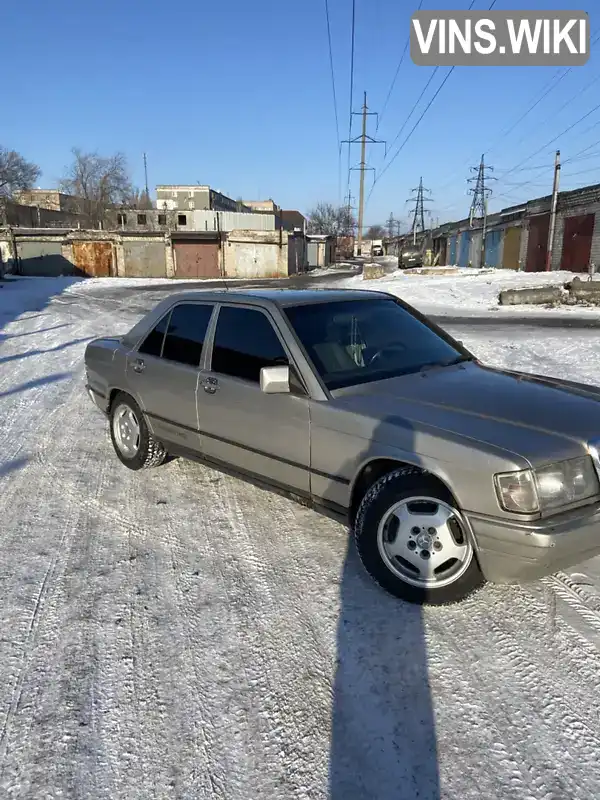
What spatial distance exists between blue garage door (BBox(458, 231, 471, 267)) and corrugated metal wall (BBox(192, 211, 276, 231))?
22.2 metres

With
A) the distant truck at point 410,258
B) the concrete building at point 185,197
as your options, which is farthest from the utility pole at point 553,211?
the concrete building at point 185,197

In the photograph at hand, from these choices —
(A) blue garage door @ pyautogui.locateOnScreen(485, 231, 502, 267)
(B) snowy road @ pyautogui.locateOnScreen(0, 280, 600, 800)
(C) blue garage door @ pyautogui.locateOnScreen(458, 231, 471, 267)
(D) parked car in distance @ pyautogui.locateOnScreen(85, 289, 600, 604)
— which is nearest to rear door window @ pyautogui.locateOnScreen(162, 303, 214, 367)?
(D) parked car in distance @ pyautogui.locateOnScreen(85, 289, 600, 604)

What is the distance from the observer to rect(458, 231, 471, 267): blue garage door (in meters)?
50.8

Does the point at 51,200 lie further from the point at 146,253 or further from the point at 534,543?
the point at 534,543

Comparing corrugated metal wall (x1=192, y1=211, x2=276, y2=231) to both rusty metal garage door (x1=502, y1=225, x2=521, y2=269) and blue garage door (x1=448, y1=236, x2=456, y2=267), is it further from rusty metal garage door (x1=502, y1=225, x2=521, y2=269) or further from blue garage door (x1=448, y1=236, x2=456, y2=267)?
rusty metal garage door (x1=502, y1=225, x2=521, y2=269)

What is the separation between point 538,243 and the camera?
35719mm

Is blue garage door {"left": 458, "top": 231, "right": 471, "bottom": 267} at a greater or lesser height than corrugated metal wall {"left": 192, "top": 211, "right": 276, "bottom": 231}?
lesser

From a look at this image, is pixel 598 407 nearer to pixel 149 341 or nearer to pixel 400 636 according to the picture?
pixel 400 636

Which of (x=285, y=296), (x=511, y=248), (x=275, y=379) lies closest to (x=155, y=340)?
(x=285, y=296)

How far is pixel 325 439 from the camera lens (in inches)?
127

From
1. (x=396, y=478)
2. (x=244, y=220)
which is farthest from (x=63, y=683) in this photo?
(x=244, y=220)

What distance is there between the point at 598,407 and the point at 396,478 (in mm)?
1260

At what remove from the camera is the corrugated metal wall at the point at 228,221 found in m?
65.8

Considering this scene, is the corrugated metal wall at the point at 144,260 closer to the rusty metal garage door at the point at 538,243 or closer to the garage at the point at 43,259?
the garage at the point at 43,259
